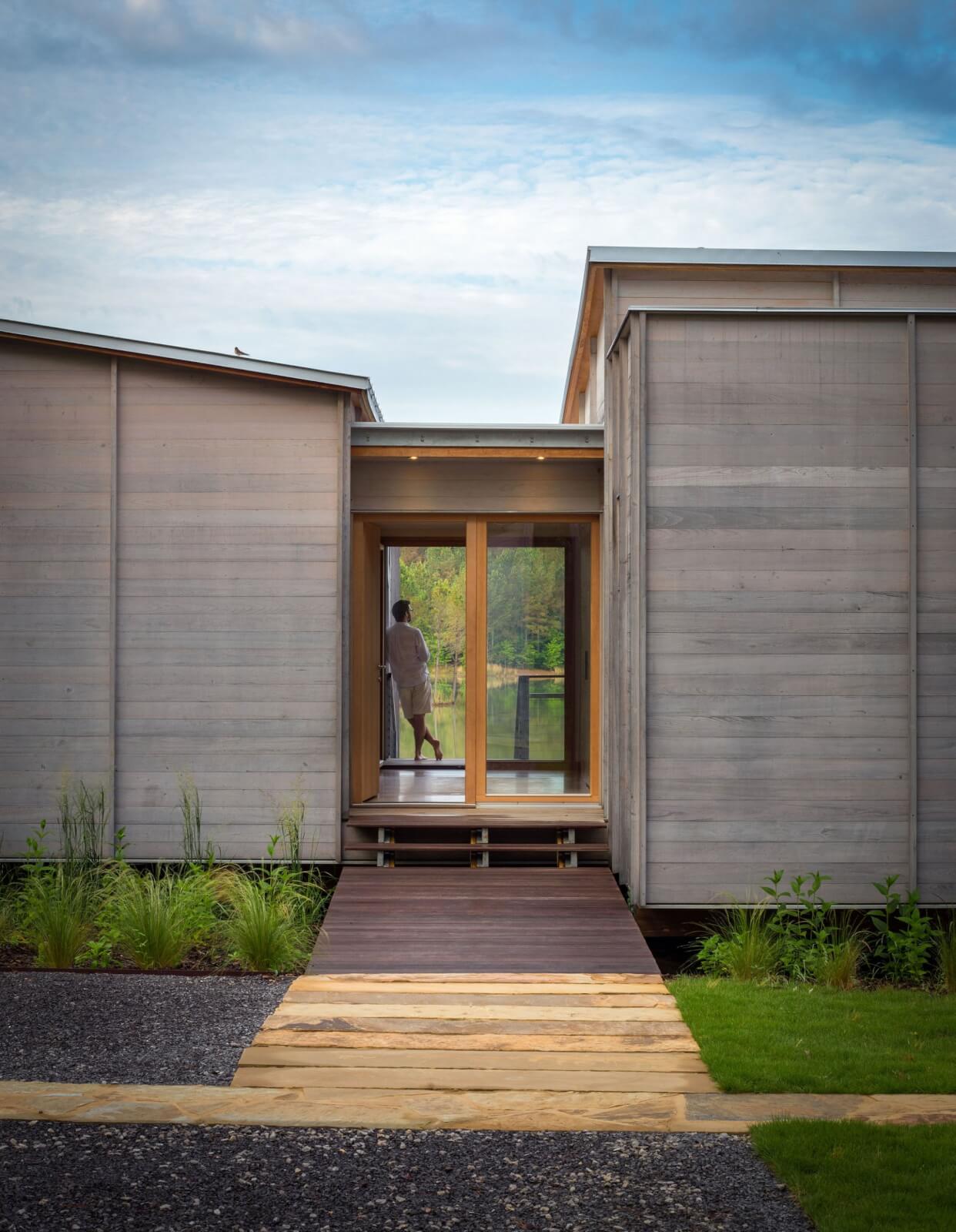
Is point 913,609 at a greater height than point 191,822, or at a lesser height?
greater

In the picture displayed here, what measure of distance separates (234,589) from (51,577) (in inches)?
50.9

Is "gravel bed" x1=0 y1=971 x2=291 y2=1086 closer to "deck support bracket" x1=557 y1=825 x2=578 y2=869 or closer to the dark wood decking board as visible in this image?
the dark wood decking board

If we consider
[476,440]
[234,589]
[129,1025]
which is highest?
[476,440]

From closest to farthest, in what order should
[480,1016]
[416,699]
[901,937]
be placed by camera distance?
[480,1016] → [901,937] → [416,699]

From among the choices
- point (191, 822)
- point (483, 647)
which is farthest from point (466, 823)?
point (191, 822)

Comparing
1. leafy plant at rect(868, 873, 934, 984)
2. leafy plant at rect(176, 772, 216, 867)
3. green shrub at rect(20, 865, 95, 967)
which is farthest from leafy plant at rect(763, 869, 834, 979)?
green shrub at rect(20, 865, 95, 967)

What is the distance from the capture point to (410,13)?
97.1 ft

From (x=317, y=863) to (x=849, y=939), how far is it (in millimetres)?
3632

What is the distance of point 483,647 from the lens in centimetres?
899

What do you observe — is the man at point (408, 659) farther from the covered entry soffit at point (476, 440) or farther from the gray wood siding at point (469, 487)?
the covered entry soffit at point (476, 440)

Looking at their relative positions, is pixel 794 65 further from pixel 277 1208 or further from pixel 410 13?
pixel 277 1208

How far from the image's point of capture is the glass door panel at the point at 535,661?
8.98 m

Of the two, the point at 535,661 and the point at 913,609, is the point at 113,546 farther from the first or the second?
the point at 913,609

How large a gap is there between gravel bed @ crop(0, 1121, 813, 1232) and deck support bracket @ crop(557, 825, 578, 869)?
3.99 meters
